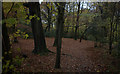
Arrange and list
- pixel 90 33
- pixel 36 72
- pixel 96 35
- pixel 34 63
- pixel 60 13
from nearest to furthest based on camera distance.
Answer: pixel 60 13 < pixel 36 72 < pixel 34 63 < pixel 96 35 < pixel 90 33

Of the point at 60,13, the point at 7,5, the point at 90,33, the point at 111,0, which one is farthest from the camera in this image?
the point at 90,33

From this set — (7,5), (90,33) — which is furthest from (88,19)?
(7,5)

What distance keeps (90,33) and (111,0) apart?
206 inches

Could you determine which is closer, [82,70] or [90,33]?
[82,70]

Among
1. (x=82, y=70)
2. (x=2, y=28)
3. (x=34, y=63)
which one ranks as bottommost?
(x=82, y=70)

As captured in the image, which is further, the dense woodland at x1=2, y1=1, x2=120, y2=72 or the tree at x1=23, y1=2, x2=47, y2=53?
the tree at x1=23, y1=2, x2=47, y2=53

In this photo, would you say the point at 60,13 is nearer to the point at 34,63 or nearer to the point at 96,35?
the point at 34,63

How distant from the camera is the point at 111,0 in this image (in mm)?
7637

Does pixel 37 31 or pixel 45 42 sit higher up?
pixel 37 31

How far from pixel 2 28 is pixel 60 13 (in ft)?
9.09

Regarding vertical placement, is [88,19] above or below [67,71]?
above

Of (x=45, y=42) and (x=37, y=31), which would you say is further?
(x=45, y=42)

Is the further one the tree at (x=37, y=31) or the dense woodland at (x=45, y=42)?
the tree at (x=37, y=31)

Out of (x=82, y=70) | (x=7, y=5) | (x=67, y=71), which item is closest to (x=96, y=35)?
(x=82, y=70)
